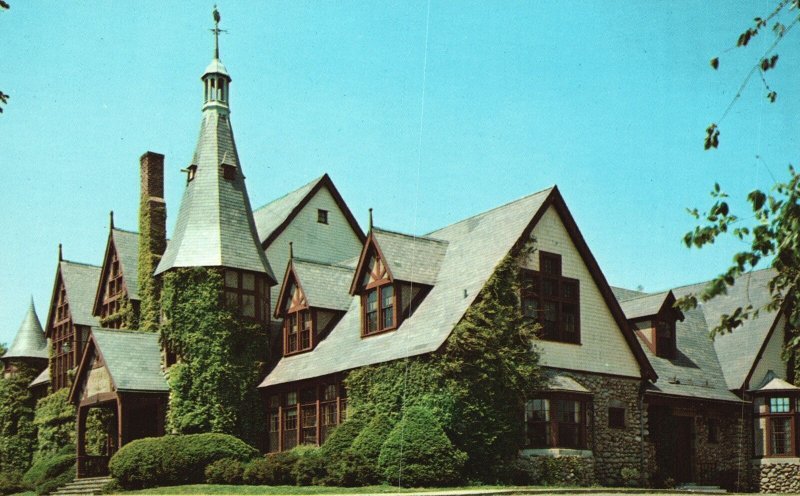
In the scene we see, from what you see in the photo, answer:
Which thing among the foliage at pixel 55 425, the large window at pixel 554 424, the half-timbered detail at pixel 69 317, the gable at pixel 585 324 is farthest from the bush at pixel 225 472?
the half-timbered detail at pixel 69 317

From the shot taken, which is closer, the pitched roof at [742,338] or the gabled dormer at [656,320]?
the gabled dormer at [656,320]

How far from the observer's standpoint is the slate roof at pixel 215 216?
3781cm

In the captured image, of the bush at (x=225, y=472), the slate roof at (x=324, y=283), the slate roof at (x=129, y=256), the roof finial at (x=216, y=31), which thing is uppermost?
the roof finial at (x=216, y=31)

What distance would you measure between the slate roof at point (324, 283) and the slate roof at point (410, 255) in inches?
187

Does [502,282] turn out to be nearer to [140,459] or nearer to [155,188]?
[140,459]

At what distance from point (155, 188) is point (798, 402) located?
2731 centimetres

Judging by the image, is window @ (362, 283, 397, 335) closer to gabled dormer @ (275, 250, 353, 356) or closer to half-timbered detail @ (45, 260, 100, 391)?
gabled dormer @ (275, 250, 353, 356)

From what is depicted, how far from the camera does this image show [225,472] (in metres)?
29.8

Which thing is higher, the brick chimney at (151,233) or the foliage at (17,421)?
the brick chimney at (151,233)

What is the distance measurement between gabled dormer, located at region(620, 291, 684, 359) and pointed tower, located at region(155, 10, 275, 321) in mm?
13972

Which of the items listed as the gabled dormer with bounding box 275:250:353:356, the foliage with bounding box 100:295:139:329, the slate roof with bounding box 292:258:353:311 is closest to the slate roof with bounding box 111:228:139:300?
the foliage with bounding box 100:295:139:329

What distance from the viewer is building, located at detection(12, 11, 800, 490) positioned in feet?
101

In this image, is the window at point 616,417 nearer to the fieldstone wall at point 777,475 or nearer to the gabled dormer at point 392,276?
the fieldstone wall at point 777,475

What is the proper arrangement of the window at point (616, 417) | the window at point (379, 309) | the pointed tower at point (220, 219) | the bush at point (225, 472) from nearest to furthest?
the bush at point (225, 472) < the window at point (616, 417) < the window at point (379, 309) < the pointed tower at point (220, 219)
